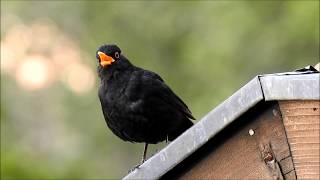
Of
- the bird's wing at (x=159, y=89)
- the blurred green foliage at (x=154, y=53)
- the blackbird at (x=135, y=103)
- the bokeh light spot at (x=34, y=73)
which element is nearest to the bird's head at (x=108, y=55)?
the blackbird at (x=135, y=103)

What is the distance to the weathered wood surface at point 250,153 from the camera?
149 inches

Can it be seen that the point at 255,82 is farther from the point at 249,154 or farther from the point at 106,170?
the point at 106,170

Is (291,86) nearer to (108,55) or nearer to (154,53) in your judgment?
(108,55)

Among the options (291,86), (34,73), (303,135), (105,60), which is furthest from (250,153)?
(34,73)

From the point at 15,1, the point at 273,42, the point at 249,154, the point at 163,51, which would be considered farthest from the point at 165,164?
the point at 15,1

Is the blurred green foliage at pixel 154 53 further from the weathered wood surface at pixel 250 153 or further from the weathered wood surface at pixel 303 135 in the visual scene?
the weathered wood surface at pixel 303 135

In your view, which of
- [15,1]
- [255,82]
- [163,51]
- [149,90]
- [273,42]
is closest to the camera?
[255,82]

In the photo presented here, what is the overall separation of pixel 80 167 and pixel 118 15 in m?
9.03

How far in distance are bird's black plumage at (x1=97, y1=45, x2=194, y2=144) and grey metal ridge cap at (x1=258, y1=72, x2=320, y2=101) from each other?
→ 1941mm

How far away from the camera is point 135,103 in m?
5.43

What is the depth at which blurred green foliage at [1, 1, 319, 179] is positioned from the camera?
16.1 meters

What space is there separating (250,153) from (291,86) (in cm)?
49

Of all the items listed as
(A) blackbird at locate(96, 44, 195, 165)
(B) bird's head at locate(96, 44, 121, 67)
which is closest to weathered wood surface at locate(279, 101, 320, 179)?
(A) blackbird at locate(96, 44, 195, 165)

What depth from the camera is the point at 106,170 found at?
18.1 meters
